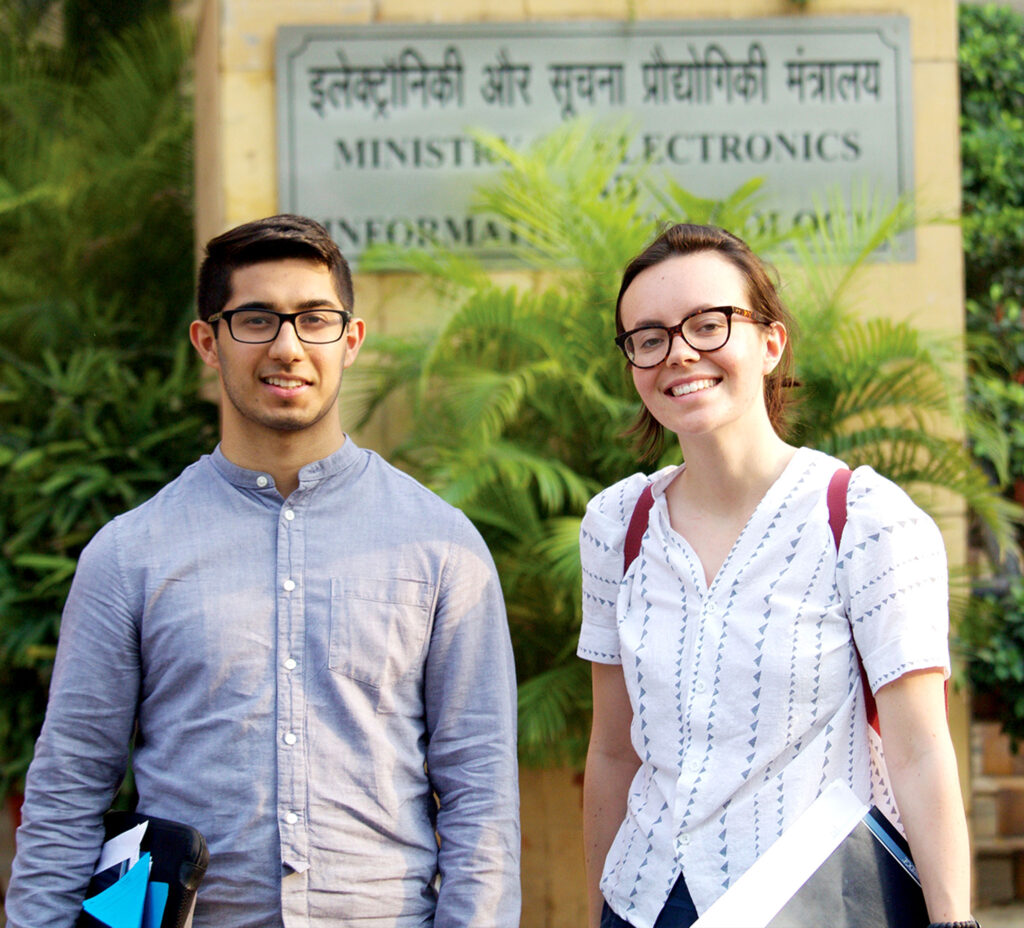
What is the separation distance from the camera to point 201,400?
514cm

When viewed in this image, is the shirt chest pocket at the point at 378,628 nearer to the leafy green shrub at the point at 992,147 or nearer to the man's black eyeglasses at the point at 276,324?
the man's black eyeglasses at the point at 276,324

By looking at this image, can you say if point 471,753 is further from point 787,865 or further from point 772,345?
point 772,345

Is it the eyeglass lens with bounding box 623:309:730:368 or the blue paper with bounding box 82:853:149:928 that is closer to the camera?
the blue paper with bounding box 82:853:149:928

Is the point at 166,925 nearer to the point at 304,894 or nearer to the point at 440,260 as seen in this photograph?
the point at 304,894

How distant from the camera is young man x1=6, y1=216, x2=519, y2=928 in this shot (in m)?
1.74

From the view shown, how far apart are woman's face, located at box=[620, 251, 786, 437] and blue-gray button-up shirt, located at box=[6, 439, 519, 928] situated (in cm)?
43

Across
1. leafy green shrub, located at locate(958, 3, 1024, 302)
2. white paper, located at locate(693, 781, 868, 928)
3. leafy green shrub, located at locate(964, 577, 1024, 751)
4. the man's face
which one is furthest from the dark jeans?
leafy green shrub, located at locate(958, 3, 1024, 302)

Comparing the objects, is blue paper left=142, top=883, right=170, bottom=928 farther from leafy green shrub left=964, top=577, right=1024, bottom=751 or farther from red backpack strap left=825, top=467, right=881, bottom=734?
leafy green shrub left=964, top=577, right=1024, bottom=751

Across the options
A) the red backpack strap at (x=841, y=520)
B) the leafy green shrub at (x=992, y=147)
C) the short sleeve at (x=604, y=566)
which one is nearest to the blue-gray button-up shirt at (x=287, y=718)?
the short sleeve at (x=604, y=566)

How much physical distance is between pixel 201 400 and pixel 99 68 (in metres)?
2.33

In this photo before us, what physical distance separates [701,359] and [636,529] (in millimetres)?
301

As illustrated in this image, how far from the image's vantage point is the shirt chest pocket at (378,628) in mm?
1781

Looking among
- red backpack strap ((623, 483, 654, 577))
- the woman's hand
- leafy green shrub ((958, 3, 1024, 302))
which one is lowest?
the woman's hand

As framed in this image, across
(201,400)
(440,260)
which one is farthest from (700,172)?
(201,400)
